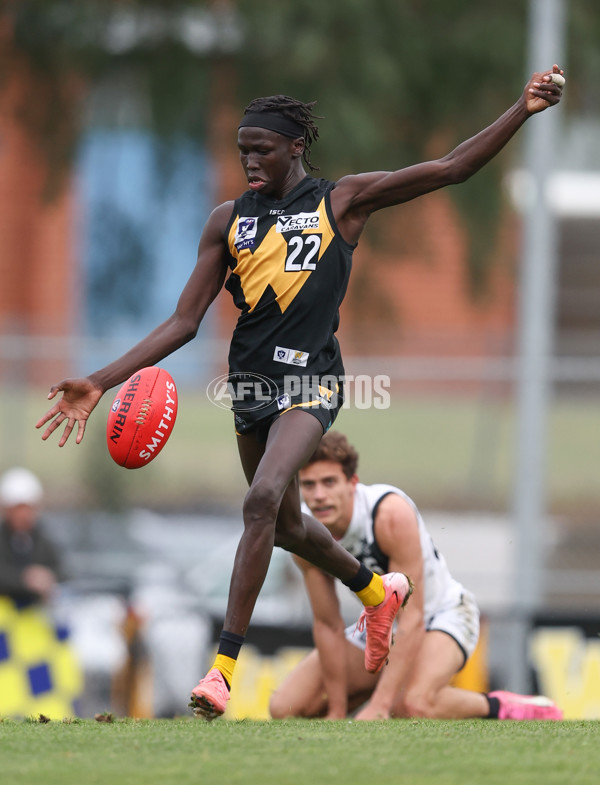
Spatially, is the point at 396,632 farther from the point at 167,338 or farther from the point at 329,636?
the point at 167,338

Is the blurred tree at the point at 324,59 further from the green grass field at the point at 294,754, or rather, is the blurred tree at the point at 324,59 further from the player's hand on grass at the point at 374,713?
the green grass field at the point at 294,754

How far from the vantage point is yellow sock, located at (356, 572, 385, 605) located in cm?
600

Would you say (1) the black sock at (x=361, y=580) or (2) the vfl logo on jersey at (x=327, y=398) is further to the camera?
(1) the black sock at (x=361, y=580)

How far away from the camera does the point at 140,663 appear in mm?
10219

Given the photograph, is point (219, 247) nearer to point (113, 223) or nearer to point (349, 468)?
point (349, 468)

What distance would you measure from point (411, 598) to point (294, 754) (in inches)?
91.8

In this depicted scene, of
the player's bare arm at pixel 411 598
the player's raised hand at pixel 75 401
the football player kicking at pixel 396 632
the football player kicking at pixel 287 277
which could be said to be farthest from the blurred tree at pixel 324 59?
the player's raised hand at pixel 75 401

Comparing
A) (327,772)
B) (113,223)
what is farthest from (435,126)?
(327,772)

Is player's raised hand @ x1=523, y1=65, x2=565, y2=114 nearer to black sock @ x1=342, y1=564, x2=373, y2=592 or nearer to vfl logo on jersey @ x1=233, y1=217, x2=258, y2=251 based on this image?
vfl logo on jersey @ x1=233, y1=217, x2=258, y2=251

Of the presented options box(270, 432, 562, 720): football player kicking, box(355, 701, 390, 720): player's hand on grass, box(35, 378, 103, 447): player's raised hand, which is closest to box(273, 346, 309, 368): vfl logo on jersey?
box(35, 378, 103, 447): player's raised hand

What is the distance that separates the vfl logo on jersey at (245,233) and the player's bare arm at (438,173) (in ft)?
1.18

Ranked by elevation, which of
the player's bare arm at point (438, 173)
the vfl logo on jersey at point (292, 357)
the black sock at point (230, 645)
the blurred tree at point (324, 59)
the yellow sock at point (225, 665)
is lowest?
the yellow sock at point (225, 665)

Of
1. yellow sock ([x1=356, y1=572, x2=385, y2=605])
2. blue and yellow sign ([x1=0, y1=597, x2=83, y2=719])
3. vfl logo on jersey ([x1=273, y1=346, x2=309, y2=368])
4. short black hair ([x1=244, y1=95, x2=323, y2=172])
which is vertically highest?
short black hair ([x1=244, y1=95, x2=323, y2=172])

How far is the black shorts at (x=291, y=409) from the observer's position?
5.57 metres
